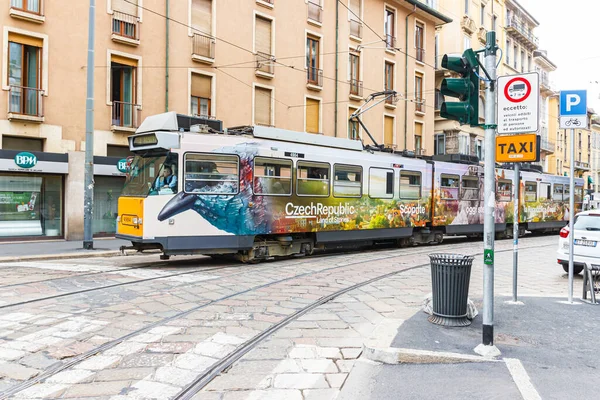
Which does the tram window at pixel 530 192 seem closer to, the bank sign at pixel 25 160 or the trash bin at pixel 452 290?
the trash bin at pixel 452 290

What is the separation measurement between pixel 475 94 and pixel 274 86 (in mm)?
18290

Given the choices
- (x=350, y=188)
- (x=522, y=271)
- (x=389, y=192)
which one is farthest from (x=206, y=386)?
(x=389, y=192)

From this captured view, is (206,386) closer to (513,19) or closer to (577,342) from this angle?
(577,342)

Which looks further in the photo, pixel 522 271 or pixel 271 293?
pixel 522 271

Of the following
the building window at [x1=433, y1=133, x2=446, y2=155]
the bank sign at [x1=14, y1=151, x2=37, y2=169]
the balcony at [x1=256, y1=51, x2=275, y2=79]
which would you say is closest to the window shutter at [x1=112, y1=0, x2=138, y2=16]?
the balcony at [x1=256, y1=51, x2=275, y2=79]

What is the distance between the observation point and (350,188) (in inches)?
535

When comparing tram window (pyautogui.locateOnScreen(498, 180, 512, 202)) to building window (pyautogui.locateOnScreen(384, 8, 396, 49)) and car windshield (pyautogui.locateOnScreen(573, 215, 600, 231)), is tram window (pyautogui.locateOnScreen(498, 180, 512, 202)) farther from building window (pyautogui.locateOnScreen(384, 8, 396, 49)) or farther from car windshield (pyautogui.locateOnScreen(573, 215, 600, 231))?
building window (pyautogui.locateOnScreen(384, 8, 396, 49))

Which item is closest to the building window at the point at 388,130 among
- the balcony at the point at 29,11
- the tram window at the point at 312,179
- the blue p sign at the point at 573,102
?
the tram window at the point at 312,179

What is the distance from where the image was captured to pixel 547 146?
46.7 m

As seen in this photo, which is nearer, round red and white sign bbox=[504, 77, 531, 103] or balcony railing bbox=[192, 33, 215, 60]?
round red and white sign bbox=[504, 77, 531, 103]

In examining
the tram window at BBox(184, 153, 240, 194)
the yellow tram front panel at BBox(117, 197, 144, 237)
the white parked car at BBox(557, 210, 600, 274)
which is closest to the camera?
the white parked car at BBox(557, 210, 600, 274)

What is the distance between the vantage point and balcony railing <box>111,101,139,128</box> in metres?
17.9

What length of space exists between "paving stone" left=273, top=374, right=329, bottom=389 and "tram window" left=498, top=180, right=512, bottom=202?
17.3 metres

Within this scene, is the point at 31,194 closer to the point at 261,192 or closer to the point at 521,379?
the point at 261,192
